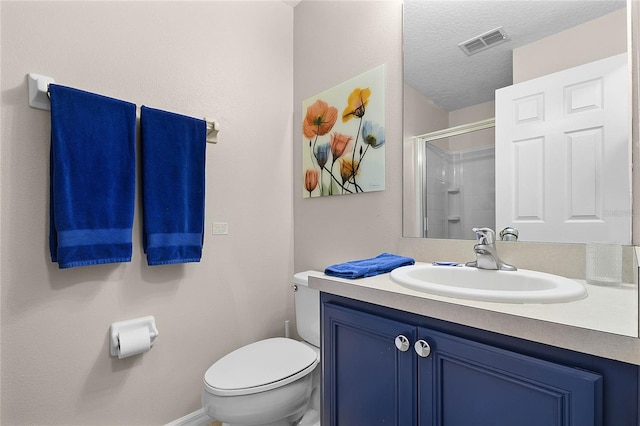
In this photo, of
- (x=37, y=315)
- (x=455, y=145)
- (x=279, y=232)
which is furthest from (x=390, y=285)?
(x=37, y=315)

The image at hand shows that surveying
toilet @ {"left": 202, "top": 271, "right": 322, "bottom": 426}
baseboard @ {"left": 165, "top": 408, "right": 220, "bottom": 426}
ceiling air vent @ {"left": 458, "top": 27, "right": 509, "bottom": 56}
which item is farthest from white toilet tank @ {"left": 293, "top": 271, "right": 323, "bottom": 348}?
ceiling air vent @ {"left": 458, "top": 27, "right": 509, "bottom": 56}

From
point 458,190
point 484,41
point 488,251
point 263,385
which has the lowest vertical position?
point 263,385

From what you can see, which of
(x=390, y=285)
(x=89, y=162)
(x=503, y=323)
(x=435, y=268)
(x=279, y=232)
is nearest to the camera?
(x=503, y=323)

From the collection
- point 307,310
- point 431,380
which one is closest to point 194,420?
point 307,310

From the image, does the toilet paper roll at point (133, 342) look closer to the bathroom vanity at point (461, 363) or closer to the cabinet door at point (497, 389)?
the bathroom vanity at point (461, 363)

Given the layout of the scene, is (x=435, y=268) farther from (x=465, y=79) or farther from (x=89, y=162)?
(x=89, y=162)

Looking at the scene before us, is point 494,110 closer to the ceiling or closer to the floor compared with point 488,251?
closer to the ceiling

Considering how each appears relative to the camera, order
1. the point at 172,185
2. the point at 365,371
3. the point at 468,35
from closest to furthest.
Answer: the point at 365,371 → the point at 468,35 → the point at 172,185

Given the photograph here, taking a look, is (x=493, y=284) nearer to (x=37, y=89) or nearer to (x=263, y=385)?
(x=263, y=385)

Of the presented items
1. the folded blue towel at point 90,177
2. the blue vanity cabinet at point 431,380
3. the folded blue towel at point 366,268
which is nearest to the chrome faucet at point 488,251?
the folded blue towel at point 366,268

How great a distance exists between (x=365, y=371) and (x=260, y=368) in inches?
23.8

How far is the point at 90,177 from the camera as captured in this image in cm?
125

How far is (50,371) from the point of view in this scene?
3.96ft

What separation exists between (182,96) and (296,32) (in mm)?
952
